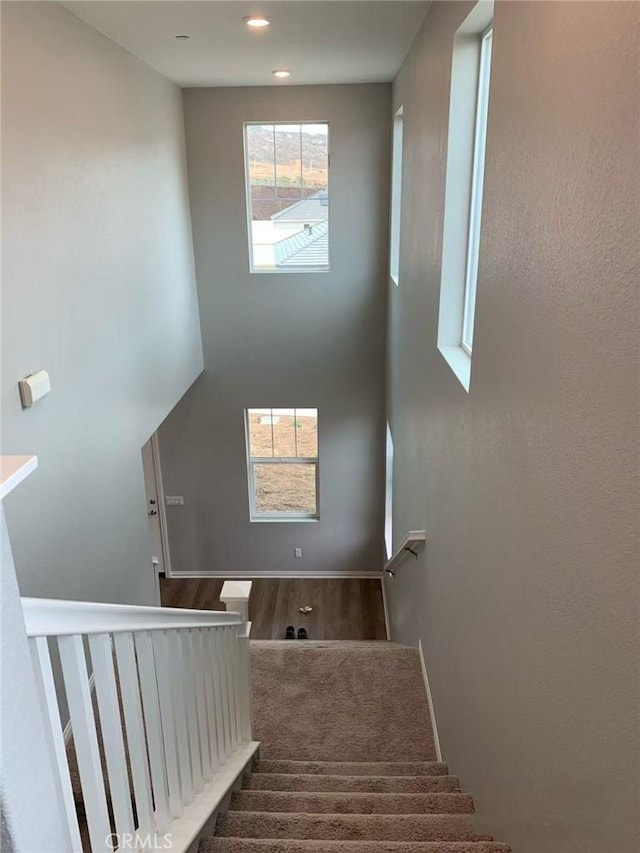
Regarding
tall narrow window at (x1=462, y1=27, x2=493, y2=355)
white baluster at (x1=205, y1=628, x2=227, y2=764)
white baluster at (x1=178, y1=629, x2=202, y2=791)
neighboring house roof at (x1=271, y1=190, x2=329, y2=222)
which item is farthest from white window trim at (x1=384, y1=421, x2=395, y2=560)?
white baluster at (x1=178, y1=629, x2=202, y2=791)

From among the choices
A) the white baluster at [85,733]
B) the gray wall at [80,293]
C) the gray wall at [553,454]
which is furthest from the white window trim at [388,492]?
the white baluster at [85,733]

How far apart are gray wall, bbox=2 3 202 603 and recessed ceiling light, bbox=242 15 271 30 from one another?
96 centimetres

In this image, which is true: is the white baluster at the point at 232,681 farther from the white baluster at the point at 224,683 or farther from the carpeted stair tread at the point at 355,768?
the carpeted stair tread at the point at 355,768

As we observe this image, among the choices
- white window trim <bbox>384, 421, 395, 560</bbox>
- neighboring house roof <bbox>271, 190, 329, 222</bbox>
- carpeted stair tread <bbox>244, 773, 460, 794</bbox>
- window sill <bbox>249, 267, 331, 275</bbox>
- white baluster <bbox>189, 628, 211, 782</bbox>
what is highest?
neighboring house roof <bbox>271, 190, 329, 222</bbox>

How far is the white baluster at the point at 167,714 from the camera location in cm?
180

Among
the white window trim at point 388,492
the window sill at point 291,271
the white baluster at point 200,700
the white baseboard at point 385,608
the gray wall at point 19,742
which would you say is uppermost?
the window sill at point 291,271

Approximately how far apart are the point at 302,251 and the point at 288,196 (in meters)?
0.59

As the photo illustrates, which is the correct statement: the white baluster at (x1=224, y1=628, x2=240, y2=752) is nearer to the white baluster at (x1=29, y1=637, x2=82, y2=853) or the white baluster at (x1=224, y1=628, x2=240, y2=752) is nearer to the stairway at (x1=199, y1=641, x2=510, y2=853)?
the stairway at (x1=199, y1=641, x2=510, y2=853)

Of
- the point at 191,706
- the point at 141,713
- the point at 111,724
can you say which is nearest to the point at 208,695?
the point at 191,706

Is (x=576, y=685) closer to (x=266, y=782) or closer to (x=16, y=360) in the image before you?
(x=266, y=782)

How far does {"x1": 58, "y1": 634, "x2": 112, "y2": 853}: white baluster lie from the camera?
4.17 ft

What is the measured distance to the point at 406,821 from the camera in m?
2.42

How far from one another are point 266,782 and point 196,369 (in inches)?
186

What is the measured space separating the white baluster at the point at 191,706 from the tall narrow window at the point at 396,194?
446 cm
